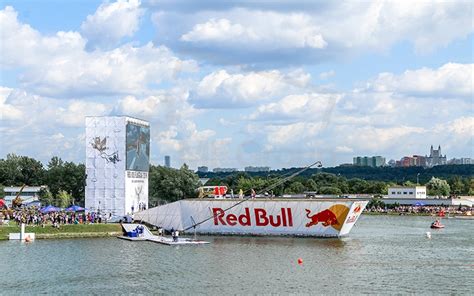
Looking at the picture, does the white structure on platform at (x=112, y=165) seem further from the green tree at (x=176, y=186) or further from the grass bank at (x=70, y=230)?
the green tree at (x=176, y=186)

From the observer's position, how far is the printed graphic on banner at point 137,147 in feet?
308

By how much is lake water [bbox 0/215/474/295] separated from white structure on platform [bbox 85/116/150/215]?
59.4 ft

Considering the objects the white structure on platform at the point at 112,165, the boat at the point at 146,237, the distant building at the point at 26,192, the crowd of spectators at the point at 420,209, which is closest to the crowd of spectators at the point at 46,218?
the white structure on platform at the point at 112,165

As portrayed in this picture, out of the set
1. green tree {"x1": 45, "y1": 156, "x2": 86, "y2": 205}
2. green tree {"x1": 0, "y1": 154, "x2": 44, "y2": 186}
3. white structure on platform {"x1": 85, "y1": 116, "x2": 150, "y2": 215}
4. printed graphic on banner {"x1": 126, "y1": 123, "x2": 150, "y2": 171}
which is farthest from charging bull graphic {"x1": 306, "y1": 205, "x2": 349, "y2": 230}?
green tree {"x1": 0, "y1": 154, "x2": 44, "y2": 186}

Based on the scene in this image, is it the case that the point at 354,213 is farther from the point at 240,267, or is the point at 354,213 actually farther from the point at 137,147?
the point at 137,147

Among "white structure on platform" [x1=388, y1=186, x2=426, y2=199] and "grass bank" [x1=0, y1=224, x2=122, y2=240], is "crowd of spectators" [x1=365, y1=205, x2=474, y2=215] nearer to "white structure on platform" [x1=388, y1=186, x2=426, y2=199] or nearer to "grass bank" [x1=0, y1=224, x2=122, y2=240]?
"white structure on platform" [x1=388, y1=186, x2=426, y2=199]

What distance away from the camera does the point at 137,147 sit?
95.9 meters

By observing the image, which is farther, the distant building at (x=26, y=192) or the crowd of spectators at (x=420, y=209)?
the crowd of spectators at (x=420, y=209)

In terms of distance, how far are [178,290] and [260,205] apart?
3698 cm

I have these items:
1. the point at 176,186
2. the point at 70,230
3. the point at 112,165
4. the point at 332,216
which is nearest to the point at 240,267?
the point at 332,216

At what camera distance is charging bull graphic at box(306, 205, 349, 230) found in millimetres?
75875

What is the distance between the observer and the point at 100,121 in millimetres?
94438

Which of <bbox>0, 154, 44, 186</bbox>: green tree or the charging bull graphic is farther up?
<bbox>0, 154, 44, 186</bbox>: green tree

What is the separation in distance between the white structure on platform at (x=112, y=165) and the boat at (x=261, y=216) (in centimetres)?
807
